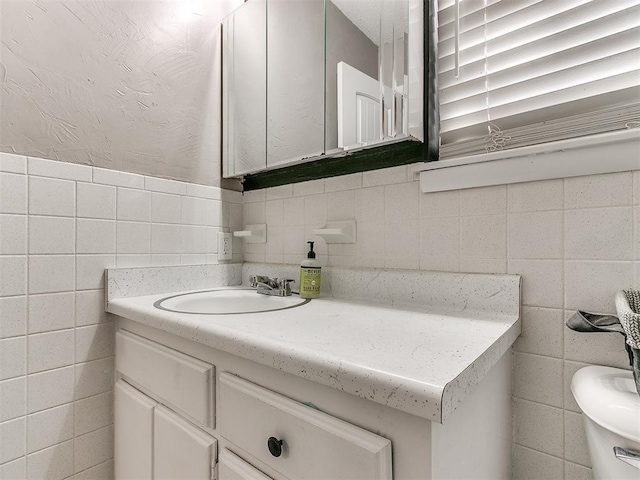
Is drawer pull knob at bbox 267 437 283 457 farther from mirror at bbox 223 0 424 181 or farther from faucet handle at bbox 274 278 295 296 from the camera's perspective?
mirror at bbox 223 0 424 181

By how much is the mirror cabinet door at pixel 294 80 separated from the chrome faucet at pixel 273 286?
1.44 feet

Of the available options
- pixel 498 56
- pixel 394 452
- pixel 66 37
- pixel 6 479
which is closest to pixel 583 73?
pixel 498 56

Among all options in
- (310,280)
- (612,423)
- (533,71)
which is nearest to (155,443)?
(310,280)

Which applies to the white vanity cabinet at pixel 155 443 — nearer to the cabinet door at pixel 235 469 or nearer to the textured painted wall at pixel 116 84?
the cabinet door at pixel 235 469

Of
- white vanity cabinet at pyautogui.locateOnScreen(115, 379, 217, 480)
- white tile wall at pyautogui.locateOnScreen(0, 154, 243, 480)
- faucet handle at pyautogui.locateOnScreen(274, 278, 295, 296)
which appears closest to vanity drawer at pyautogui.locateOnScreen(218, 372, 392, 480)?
white vanity cabinet at pyautogui.locateOnScreen(115, 379, 217, 480)

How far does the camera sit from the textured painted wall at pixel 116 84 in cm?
93

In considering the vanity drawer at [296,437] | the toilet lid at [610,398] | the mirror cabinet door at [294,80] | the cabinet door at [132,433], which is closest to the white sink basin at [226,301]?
the cabinet door at [132,433]

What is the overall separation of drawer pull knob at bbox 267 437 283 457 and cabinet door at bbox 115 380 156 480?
479 millimetres

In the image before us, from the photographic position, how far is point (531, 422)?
2.50 feet

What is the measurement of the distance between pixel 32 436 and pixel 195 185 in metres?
0.91

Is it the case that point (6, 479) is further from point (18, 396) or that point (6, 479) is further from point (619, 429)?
point (619, 429)

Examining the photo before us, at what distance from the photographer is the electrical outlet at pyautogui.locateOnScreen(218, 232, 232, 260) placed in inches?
54.4

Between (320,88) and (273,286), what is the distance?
2.35ft

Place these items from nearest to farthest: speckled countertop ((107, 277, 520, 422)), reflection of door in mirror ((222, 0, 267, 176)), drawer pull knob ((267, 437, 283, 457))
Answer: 1. speckled countertop ((107, 277, 520, 422))
2. drawer pull knob ((267, 437, 283, 457))
3. reflection of door in mirror ((222, 0, 267, 176))
